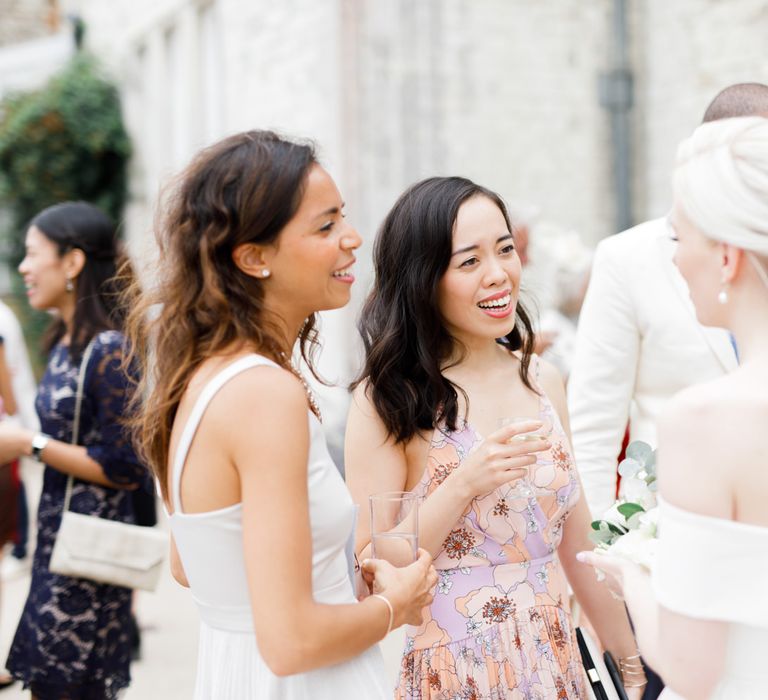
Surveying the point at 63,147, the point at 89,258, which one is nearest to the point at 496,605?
the point at 89,258

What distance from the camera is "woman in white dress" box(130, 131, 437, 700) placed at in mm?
1511

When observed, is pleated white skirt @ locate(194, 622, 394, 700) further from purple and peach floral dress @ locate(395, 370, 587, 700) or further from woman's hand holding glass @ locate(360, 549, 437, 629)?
purple and peach floral dress @ locate(395, 370, 587, 700)

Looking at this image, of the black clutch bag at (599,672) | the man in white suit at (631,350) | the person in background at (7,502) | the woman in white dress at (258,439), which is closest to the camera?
the woman in white dress at (258,439)

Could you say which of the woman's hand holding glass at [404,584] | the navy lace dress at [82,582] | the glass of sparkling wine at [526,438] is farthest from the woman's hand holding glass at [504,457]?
the navy lace dress at [82,582]

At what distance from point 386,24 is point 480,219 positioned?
6.59 m

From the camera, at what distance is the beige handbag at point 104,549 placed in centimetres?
326

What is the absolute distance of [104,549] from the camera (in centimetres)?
331

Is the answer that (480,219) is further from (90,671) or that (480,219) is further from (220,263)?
(90,671)

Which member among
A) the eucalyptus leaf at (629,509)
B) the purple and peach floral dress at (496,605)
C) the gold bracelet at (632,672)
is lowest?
the gold bracelet at (632,672)

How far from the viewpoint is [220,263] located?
65.7 inches

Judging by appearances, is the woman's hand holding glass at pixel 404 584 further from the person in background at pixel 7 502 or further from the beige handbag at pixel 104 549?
the person in background at pixel 7 502

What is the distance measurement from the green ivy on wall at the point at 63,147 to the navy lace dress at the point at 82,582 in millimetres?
10886

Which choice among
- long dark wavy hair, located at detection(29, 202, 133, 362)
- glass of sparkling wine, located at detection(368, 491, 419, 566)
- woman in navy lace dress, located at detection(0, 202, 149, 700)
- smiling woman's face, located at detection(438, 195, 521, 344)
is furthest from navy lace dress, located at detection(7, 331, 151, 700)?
glass of sparkling wine, located at detection(368, 491, 419, 566)

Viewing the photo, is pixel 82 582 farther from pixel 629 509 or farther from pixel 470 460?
pixel 629 509
